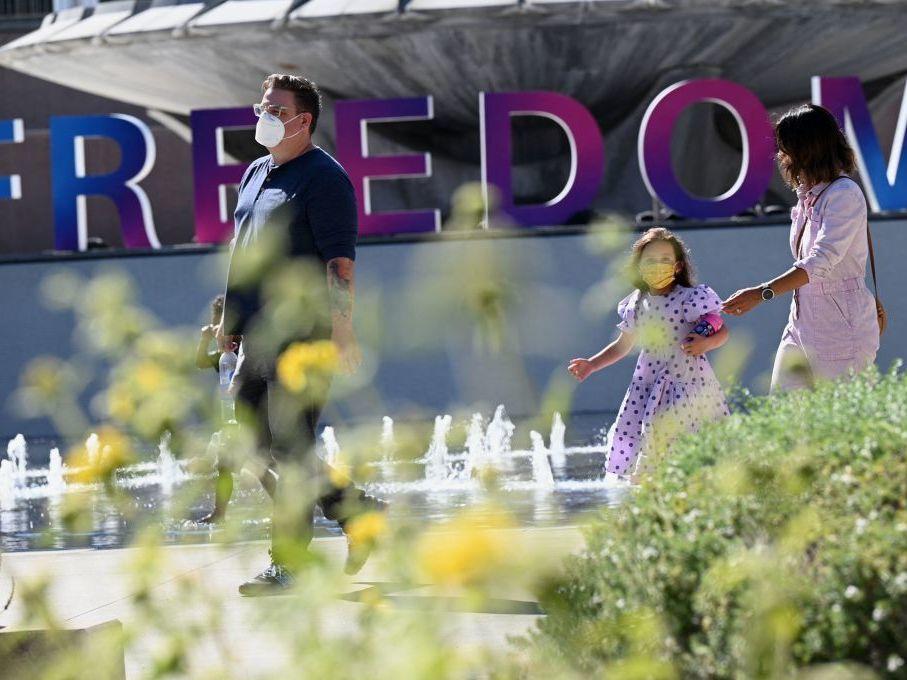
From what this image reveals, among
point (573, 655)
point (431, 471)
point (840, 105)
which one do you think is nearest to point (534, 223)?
point (840, 105)

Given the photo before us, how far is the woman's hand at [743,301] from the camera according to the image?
528cm

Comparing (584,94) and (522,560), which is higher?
(584,94)

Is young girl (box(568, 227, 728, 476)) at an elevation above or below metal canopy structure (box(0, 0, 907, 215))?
below

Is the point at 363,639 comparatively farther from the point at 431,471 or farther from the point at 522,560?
the point at 431,471

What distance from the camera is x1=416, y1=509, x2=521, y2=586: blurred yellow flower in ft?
5.00

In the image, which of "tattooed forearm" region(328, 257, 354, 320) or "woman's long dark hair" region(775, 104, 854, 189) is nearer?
"tattooed forearm" region(328, 257, 354, 320)

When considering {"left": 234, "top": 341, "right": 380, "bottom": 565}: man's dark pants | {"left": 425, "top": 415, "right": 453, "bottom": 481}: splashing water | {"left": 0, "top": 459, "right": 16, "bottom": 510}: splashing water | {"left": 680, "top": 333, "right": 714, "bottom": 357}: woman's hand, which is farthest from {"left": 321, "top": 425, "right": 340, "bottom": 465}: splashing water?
{"left": 0, "top": 459, "right": 16, "bottom": 510}: splashing water

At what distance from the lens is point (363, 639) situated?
2.17m

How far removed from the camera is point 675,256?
19.4ft

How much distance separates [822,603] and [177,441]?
129cm

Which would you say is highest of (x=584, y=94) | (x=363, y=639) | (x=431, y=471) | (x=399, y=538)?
(x=584, y=94)

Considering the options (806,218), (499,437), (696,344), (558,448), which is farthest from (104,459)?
(499,437)

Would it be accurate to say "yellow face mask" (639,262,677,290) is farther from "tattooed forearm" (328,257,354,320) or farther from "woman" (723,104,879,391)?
"tattooed forearm" (328,257,354,320)

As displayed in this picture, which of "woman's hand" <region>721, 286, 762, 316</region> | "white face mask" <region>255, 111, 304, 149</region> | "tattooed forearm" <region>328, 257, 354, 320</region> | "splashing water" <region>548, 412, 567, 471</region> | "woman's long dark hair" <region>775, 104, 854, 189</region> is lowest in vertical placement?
"splashing water" <region>548, 412, 567, 471</region>
